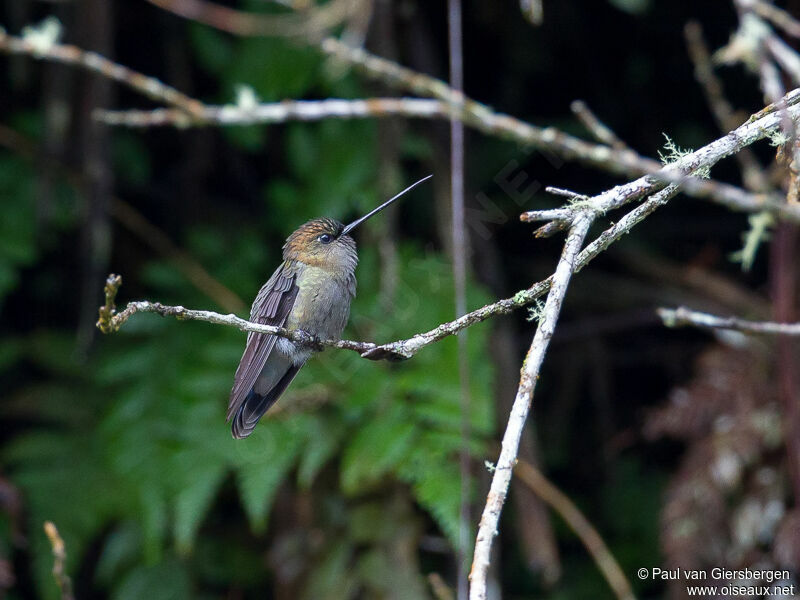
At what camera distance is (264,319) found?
3.14m

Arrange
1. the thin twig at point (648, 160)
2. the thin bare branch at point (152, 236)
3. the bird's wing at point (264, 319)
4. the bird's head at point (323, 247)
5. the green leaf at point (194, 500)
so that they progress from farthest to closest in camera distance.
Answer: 1. the thin bare branch at point (152, 236)
2. the green leaf at point (194, 500)
3. the bird's head at point (323, 247)
4. the bird's wing at point (264, 319)
5. the thin twig at point (648, 160)

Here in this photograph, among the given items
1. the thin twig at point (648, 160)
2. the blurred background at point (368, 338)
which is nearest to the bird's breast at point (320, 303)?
the thin twig at point (648, 160)

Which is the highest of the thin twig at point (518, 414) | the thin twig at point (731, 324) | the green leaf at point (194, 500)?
the green leaf at point (194, 500)

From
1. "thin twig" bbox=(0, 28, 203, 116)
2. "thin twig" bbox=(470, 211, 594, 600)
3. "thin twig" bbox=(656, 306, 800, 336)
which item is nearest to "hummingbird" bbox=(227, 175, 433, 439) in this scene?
"thin twig" bbox=(0, 28, 203, 116)

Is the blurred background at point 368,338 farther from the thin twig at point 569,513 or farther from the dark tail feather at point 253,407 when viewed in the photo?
the dark tail feather at point 253,407

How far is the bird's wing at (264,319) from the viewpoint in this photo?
2615 millimetres

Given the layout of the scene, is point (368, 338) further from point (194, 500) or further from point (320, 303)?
point (320, 303)

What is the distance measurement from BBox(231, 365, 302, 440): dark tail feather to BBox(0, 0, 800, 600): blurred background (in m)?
1.21

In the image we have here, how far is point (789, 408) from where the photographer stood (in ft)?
13.5

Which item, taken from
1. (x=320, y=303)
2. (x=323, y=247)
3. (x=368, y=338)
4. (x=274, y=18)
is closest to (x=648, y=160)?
(x=320, y=303)

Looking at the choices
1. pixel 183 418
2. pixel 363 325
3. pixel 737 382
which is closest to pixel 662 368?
pixel 737 382

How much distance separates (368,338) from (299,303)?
135 centimetres

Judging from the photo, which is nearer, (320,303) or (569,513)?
(320,303)

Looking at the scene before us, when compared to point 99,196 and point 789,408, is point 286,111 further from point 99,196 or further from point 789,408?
point 789,408
